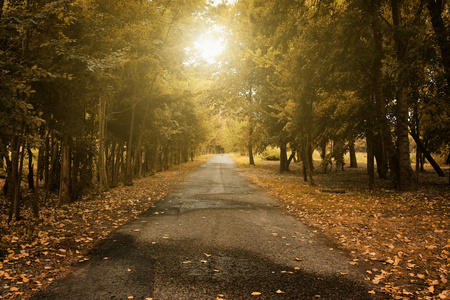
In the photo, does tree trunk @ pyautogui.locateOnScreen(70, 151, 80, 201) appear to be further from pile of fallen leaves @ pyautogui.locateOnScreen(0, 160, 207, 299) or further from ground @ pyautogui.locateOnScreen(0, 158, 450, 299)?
pile of fallen leaves @ pyautogui.locateOnScreen(0, 160, 207, 299)

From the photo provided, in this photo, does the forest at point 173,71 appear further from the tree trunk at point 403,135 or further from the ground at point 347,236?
the ground at point 347,236

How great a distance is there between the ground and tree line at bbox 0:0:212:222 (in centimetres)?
146

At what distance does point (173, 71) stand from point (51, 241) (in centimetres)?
1065

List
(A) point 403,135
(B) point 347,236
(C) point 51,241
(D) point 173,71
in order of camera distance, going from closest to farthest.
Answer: (C) point 51,241, (B) point 347,236, (A) point 403,135, (D) point 173,71

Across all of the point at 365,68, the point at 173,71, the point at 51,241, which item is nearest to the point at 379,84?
the point at 365,68

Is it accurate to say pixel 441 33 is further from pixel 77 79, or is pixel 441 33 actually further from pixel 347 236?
pixel 77 79

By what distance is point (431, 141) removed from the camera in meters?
14.3

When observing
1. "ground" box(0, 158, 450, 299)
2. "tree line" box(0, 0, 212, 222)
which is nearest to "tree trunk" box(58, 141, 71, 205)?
"tree line" box(0, 0, 212, 222)

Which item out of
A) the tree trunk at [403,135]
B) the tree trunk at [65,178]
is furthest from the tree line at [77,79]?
the tree trunk at [403,135]

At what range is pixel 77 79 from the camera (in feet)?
22.6

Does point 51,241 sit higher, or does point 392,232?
point 51,241

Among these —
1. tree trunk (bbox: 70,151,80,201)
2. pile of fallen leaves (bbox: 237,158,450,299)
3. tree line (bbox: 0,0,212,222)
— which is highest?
tree line (bbox: 0,0,212,222)

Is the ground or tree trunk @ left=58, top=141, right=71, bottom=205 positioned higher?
tree trunk @ left=58, top=141, right=71, bottom=205

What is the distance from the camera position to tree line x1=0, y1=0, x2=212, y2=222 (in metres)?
5.39
